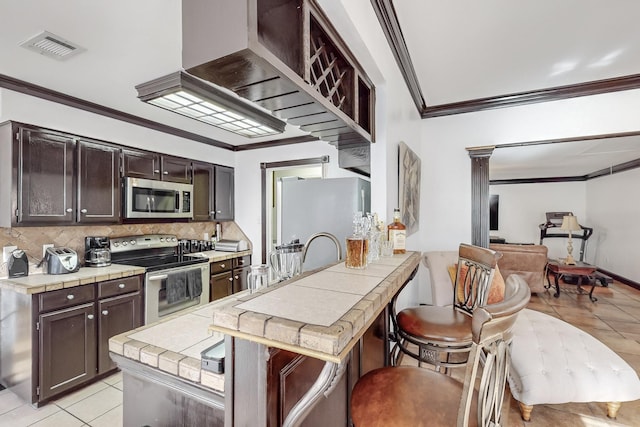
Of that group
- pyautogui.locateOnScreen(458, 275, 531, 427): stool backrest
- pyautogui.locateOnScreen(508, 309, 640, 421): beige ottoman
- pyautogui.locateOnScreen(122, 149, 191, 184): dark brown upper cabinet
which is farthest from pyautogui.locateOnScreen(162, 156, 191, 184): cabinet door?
pyautogui.locateOnScreen(508, 309, 640, 421): beige ottoman

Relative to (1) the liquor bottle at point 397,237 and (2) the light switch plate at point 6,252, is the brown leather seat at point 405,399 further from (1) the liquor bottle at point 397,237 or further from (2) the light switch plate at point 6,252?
(2) the light switch plate at point 6,252

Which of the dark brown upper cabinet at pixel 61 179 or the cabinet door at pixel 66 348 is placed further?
the dark brown upper cabinet at pixel 61 179

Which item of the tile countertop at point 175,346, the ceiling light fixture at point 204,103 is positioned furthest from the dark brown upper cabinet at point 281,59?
the ceiling light fixture at point 204,103

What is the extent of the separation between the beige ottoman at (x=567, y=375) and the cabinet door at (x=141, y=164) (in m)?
3.79

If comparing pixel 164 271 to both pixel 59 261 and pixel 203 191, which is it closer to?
pixel 59 261

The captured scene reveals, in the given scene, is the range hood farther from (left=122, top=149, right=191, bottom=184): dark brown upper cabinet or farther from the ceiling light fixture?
(left=122, top=149, right=191, bottom=184): dark brown upper cabinet

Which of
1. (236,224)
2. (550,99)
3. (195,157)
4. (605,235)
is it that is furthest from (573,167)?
(195,157)

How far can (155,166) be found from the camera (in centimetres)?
340

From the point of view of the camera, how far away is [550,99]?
3145 millimetres

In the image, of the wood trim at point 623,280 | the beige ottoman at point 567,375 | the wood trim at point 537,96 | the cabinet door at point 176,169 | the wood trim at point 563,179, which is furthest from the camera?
the wood trim at point 563,179

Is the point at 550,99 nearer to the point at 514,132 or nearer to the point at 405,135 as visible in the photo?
the point at 514,132

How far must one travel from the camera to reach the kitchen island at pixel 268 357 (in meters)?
0.69

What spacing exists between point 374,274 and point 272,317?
0.60 m

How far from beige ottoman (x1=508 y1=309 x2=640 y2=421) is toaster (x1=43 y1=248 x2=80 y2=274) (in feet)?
11.7
